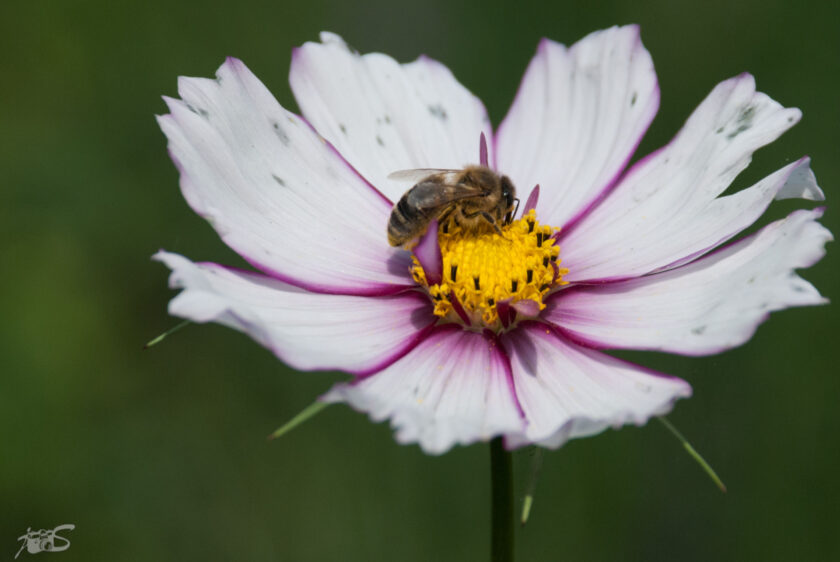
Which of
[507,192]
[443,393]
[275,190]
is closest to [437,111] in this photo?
[507,192]

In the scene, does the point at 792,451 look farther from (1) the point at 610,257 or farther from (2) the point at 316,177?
(2) the point at 316,177

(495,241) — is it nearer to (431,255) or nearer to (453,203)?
(453,203)

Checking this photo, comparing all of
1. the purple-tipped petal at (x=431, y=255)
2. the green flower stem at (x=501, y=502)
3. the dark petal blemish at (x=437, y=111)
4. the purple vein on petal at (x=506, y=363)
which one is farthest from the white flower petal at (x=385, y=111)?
the green flower stem at (x=501, y=502)

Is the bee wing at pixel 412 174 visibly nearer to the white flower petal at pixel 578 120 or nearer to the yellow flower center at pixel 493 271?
the yellow flower center at pixel 493 271

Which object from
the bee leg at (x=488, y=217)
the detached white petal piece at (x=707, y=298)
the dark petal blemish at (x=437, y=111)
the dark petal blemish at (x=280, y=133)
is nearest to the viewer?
the detached white petal piece at (x=707, y=298)

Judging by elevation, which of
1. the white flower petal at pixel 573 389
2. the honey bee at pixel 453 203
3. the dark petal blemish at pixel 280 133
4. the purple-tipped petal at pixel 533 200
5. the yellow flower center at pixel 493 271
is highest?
the dark petal blemish at pixel 280 133
